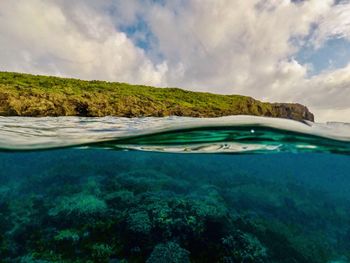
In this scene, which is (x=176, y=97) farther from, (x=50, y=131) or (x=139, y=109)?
(x=50, y=131)

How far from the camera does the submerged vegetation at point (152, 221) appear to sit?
1101 cm

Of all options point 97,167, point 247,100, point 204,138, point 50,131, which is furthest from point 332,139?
point 247,100

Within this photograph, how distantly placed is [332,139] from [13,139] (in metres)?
13.7

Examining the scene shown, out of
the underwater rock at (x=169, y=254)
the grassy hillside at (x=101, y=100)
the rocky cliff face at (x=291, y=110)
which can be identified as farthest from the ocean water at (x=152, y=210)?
the rocky cliff face at (x=291, y=110)

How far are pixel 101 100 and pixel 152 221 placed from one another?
17.7 m

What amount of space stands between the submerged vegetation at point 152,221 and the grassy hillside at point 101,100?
4.99 metres

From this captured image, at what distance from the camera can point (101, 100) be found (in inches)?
1077

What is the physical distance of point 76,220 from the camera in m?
12.8

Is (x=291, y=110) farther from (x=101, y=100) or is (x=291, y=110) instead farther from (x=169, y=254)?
(x=169, y=254)

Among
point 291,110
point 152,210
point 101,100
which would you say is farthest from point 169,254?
point 291,110

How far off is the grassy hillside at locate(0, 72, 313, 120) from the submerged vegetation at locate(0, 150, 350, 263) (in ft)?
16.4

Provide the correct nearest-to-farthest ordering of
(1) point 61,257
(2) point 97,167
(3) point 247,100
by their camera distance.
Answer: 1. (1) point 61,257
2. (2) point 97,167
3. (3) point 247,100

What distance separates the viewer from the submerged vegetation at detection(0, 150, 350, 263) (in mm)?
11008

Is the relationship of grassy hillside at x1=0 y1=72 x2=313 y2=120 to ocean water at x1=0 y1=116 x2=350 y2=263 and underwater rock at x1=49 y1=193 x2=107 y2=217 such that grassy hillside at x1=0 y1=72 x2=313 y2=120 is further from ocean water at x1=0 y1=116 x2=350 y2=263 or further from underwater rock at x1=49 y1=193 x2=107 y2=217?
underwater rock at x1=49 y1=193 x2=107 y2=217
